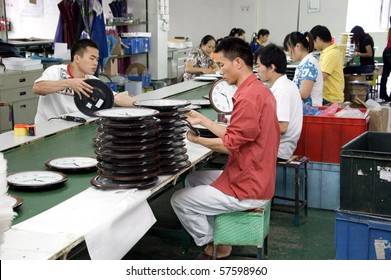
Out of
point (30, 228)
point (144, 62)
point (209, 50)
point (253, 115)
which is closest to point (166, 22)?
point (144, 62)

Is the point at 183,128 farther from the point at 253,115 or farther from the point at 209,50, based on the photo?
the point at 209,50

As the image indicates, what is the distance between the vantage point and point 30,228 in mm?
1888

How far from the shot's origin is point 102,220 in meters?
1.99

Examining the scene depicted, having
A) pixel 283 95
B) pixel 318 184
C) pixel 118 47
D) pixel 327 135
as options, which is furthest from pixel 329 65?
pixel 118 47

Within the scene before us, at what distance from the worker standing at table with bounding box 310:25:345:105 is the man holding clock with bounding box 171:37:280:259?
261cm

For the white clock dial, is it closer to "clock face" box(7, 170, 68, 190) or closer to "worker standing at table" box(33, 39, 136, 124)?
"clock face" box(7, 170, 68, 190)

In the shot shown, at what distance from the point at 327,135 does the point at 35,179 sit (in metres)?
2.70

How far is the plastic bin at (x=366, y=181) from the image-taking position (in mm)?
2453

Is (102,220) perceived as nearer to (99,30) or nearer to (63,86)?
(63,86)

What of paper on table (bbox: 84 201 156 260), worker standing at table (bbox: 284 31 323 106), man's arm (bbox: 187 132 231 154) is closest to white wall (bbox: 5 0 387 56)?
worker standing at table (bbox: 284 31 323 106)

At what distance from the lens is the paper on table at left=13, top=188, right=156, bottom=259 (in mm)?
1907

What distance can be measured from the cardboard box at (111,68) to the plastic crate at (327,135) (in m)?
4.11
